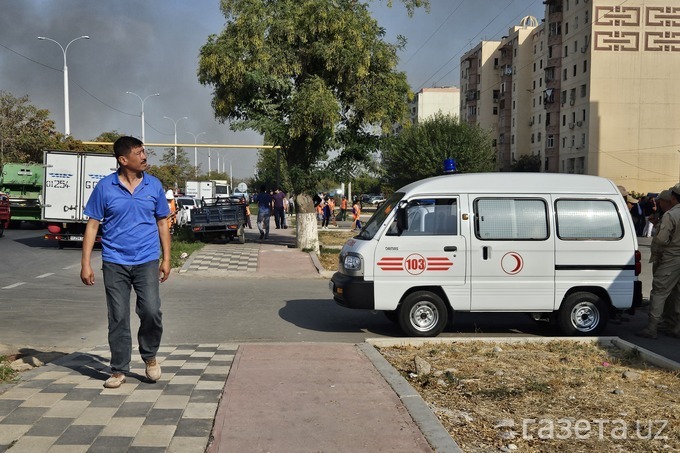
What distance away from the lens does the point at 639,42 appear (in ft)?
204

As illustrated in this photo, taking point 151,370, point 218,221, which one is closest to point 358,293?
point 151,370

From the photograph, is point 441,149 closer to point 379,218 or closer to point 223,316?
point 223,316

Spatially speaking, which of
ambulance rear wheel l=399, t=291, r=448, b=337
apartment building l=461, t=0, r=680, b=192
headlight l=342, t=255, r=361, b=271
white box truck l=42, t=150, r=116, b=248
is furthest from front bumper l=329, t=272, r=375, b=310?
apartment building l=461, t=0, r=680, b=192

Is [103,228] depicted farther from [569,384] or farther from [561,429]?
[569,384]

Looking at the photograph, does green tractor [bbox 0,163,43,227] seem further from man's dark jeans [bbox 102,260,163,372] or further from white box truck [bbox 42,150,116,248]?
man's dark jeans [bbox 102,260,163,372]

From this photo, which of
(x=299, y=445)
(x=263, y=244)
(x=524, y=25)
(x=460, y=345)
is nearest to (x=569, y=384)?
(x=460, y=345)

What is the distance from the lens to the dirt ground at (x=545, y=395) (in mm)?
4734

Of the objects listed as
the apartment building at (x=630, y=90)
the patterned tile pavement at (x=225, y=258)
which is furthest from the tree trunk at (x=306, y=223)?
the apartment building at (x=630, y=90)

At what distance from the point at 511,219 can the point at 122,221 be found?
16.3ft

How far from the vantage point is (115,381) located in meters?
5.55

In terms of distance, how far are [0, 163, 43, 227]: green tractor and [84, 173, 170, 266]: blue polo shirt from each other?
26.8 m

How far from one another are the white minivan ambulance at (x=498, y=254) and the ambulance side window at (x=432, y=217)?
0.04ft

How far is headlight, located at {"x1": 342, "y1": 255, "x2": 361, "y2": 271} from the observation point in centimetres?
865

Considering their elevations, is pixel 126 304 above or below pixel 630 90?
below
